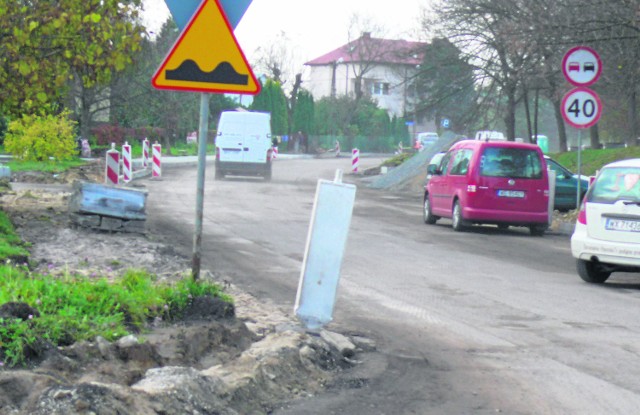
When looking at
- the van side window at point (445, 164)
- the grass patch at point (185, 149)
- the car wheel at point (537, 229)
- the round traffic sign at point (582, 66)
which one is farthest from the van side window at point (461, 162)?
the grass patch at point (185, 149)

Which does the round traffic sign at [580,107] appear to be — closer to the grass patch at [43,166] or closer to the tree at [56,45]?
the tree at [56,45]

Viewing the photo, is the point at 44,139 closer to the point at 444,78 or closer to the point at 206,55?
the point at 444,78

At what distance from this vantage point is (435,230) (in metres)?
21.2

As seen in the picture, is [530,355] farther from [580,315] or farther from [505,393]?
[580,315]

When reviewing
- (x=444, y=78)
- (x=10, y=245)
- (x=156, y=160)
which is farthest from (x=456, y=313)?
(x=444, y=78)

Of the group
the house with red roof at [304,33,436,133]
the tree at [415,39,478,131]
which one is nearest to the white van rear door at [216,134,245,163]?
the tree at [415,39,478,131]

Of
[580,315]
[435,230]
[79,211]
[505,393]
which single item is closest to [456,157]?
[435,230]

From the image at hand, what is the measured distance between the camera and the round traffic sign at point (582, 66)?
20.3 m

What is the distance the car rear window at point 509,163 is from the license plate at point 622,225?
785cm

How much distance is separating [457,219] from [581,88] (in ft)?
11.0

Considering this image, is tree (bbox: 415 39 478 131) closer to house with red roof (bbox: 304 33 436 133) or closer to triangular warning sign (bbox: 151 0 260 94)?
house with red roof (bbox: 304 33 436 133)

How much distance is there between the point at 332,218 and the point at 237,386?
2.04m

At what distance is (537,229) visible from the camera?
21438 mm

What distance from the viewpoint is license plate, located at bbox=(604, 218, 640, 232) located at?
1287 centimetres
